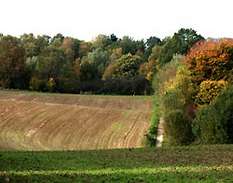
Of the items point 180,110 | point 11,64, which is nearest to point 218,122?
point 180,110

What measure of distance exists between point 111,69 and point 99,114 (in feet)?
178

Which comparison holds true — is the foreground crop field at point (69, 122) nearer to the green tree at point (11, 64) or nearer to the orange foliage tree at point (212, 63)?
the orange foliage tree at point (212, 63)

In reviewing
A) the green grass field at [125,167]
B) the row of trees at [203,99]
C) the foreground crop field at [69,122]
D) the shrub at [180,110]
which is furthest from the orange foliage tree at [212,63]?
the green grass field at [125,167]

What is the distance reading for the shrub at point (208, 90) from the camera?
208 feet

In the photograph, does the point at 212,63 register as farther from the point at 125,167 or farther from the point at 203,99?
the point at 125,167

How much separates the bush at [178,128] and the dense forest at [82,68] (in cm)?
5261

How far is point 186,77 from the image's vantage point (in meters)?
67.9

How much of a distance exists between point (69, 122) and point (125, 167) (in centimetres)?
4300

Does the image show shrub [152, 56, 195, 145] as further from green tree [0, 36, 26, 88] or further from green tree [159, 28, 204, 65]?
green tree [0, 36, 26, 88]

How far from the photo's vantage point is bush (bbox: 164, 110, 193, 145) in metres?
57.3

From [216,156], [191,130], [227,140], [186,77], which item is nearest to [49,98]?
[186,77]

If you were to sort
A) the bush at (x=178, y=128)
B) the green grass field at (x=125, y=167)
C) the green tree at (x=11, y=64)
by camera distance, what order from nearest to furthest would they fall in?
the green grass field at (x=125, y=167)
the bush at (x=178, y=128)
the green tree at (x=11, y=64)

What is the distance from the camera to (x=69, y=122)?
7062cm

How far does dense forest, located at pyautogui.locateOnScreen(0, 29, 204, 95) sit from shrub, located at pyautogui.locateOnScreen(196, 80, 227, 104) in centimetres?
4419
